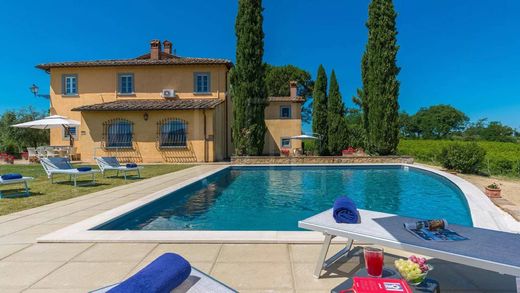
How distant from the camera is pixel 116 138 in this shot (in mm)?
18281

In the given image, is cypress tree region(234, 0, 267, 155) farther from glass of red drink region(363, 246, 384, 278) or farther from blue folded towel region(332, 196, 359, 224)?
glass of red drink region(363, 246, 384, 278)

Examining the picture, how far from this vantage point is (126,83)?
1975 cm

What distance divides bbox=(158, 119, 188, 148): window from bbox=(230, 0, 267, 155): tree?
10.2ft

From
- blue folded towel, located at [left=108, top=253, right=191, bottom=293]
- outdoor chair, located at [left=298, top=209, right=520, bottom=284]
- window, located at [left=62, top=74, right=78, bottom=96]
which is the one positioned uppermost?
window, located at [left=62, top=74, right=78, bottom=96]

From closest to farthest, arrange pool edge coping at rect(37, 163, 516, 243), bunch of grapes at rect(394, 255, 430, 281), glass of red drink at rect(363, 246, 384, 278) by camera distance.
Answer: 1. bunch of grapes at rect(394, 255, 430, 281)
2. glass of red drink at rect(363, 246, 384, 278)
3. pool edge coping at rect(37, 163, 516, 243)

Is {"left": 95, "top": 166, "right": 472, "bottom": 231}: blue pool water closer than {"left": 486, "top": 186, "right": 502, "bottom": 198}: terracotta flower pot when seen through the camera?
Yes

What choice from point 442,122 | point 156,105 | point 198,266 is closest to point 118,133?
point 156,105

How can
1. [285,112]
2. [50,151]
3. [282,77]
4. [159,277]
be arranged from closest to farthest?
[159,277] < [50,151] < [285,112] < [282,77]

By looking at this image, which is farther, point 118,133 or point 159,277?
point 118,133

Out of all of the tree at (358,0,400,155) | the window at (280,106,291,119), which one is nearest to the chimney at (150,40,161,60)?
the window at (280,106,291,119)

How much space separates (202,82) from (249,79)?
3.64 meters

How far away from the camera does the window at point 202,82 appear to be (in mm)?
19375

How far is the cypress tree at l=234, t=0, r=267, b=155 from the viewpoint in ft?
57.0

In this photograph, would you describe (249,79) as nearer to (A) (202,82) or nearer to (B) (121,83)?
(A) (202,82)
